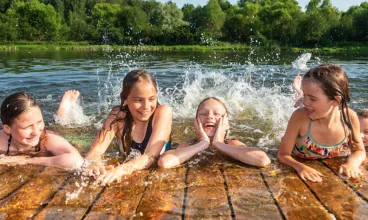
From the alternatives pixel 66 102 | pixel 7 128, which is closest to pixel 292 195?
pixel 7 128

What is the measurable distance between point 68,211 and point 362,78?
35.7 feet

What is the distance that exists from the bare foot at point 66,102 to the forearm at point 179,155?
123 inches

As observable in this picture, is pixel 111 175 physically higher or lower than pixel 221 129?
lower

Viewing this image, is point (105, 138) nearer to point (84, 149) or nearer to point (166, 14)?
point (84, 149)

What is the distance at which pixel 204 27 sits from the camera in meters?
56.6

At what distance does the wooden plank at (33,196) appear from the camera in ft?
8.68

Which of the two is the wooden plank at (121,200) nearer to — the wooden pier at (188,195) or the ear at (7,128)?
the wooden pier at (188,195)

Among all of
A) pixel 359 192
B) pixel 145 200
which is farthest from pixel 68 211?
pixel 359 192

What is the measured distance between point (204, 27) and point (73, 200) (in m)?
55.4

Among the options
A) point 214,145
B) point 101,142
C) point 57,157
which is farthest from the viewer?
point 214,145

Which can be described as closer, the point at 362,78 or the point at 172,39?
the point at 362,78

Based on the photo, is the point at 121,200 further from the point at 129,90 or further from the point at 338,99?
the point at 338,99

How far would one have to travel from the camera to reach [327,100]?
3.41 metres

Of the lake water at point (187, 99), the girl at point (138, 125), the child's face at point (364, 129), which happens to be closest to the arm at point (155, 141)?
the girl at point (138, 125)
